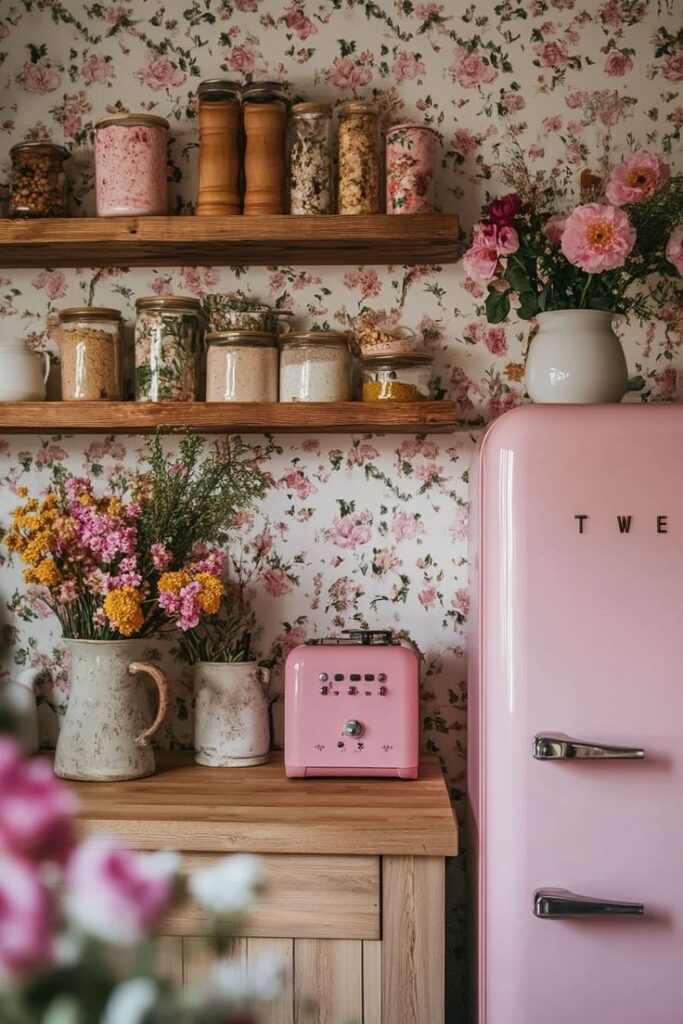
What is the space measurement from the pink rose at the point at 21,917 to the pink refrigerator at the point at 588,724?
1.50 m

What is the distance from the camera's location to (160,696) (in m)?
2.15

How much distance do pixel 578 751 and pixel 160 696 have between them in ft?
2.62

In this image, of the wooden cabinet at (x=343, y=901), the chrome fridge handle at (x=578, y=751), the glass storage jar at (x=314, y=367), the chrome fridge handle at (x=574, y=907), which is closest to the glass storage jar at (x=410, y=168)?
the glass storage jar at (x=314, y=367)

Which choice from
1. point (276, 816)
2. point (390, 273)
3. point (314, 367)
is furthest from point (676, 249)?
point (276, 816)

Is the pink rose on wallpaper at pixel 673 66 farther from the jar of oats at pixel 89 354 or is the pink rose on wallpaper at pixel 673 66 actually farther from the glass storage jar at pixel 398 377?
the jar of oats at pixel 89 354

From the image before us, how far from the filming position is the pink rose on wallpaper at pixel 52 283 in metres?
2.54

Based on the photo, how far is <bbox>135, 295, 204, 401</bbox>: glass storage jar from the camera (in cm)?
233

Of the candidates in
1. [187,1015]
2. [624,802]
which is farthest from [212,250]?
[187,1015]

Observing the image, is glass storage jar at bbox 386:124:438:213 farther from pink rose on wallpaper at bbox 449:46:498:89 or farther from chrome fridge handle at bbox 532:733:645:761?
chrome fridge handle at bbox 532:733:645:761

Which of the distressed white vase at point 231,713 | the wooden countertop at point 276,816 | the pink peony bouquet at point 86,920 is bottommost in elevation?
the wooden countertop at point 276,816

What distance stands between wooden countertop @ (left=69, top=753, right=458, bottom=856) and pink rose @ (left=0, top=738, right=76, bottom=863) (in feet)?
4.91

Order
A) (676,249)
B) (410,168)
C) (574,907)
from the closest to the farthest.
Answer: (574,907), (676,249), (410,168)

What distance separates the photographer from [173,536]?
88.0 inches

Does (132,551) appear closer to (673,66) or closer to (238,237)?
(238,237)
